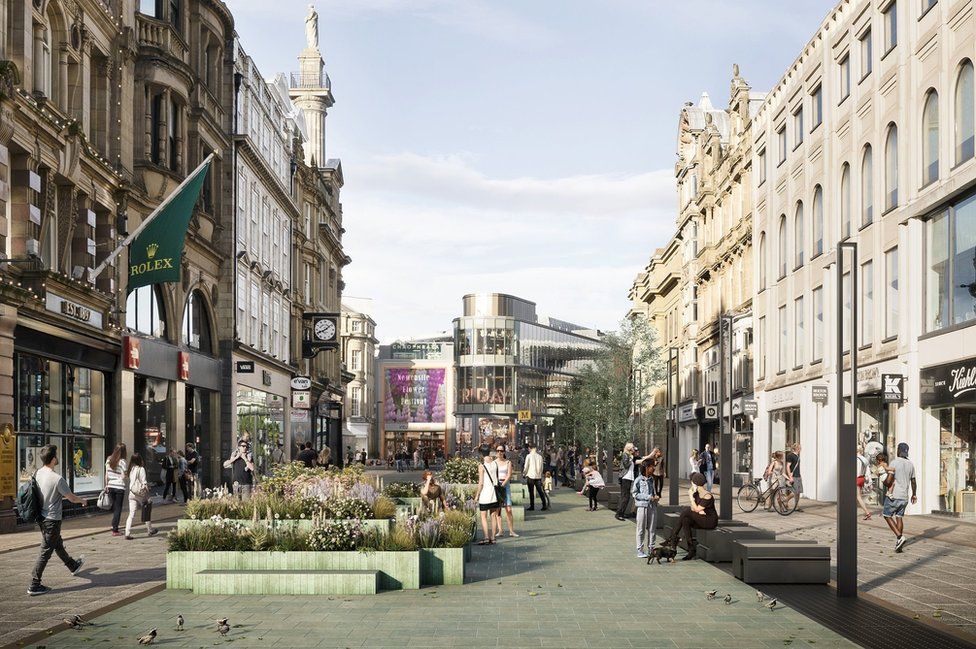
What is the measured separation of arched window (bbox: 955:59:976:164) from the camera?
26.9m

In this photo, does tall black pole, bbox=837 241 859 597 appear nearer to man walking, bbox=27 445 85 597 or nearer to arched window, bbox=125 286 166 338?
man walking, bbox=27 445 85 597

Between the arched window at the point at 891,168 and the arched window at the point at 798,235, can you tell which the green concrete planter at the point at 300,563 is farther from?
the arched window at the point at 798,235

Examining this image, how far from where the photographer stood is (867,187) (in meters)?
35.1

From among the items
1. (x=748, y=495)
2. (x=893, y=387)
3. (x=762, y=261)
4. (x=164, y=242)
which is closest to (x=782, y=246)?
(x=762, y=261)

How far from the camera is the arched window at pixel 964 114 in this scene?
2694 centimetres

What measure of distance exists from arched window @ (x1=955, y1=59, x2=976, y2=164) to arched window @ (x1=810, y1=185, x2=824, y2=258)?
41.3 feet

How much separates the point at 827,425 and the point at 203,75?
24.6 m

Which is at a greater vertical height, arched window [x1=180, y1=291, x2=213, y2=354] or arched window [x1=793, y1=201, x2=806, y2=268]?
arched window [x1=793, y1=201, x2=806, y2=268]

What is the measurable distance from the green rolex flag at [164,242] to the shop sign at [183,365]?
7.43m

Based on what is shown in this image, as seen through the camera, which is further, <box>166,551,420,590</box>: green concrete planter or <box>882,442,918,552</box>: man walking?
<box>882,442,918,552</box>: man walking

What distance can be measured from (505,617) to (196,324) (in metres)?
31.0

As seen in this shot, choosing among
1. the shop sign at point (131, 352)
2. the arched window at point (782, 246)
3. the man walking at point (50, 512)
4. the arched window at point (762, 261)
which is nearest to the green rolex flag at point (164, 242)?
the shop sign at point (131, 352)

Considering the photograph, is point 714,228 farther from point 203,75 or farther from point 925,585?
point 925,585

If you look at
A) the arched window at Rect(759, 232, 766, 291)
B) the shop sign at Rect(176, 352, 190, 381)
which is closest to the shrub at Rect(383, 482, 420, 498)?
the shop sign at Rect(176, 352, 190, 381)
